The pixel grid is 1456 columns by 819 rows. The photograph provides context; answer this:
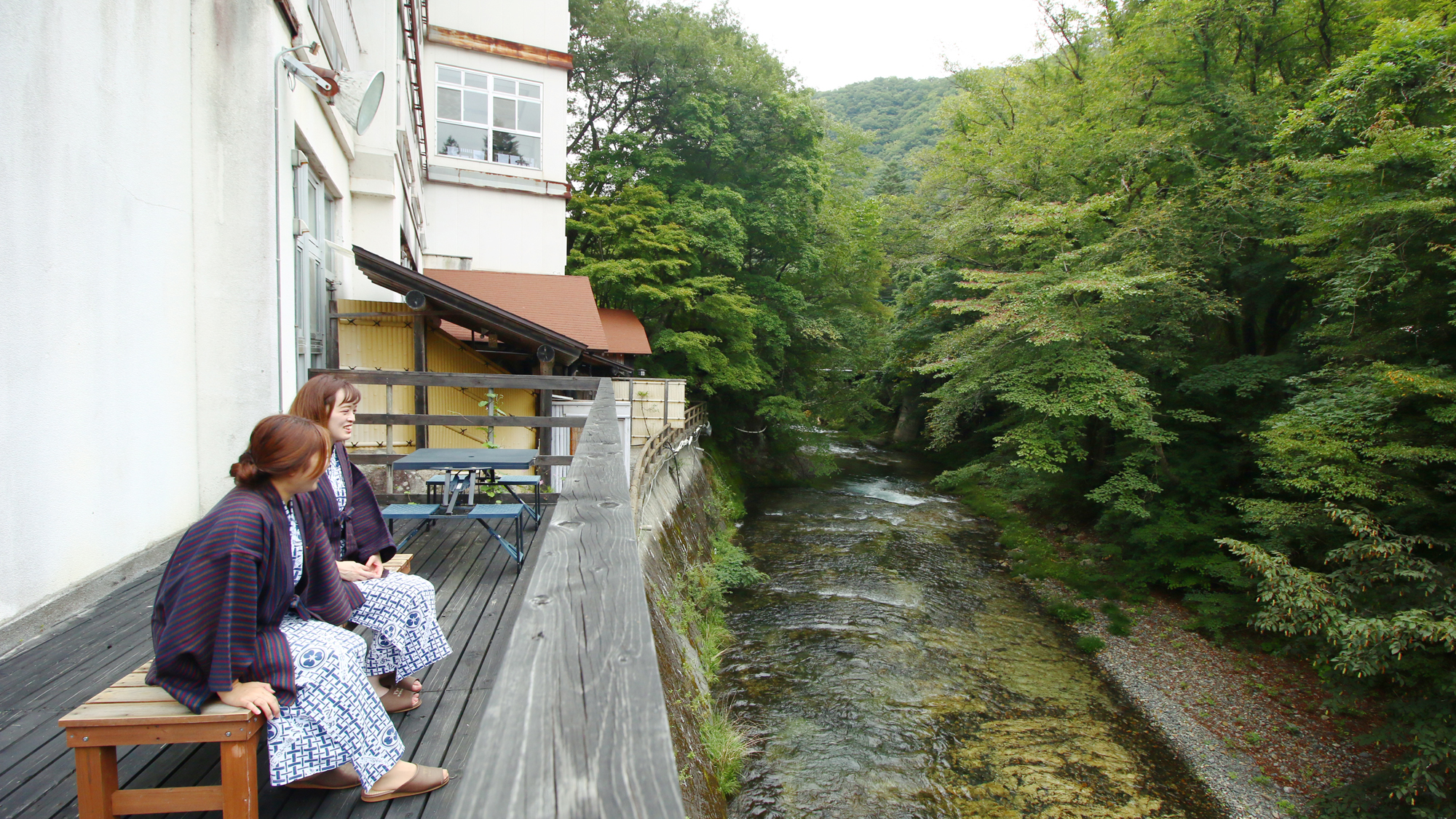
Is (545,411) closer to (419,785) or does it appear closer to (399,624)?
(399,624)

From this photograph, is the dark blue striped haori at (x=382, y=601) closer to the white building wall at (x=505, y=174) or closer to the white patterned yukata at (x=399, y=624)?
the white patterned yukata at (x=399, y=624)

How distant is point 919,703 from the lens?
8758mm

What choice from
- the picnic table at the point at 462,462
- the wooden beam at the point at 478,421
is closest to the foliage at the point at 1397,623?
the wooden beam at the point at 478,421

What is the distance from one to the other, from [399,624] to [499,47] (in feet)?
47.0

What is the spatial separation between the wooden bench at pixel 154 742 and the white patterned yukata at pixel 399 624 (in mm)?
657

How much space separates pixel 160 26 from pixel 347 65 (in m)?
4.47

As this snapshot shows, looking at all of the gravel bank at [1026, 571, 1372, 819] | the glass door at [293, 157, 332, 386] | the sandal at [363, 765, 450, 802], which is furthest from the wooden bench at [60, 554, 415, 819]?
the gravel bank at [1026, 571, 1372, 819]

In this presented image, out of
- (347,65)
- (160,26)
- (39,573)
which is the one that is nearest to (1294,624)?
(39,573)

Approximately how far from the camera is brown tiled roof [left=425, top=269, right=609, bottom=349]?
12.3 m

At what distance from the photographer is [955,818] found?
22.3 ft

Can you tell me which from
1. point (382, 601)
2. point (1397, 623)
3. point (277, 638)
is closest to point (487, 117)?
point (382, 601)

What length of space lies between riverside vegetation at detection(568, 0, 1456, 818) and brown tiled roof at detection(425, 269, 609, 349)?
2.35 meters

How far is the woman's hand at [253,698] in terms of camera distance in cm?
185

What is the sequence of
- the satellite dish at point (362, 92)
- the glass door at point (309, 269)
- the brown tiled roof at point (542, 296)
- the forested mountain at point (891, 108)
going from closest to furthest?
the satellite dish at point (362, 92), the glass door at point (309, 269), the brown tiled roof at point (542, 296), the forested mountain at point (891, 108)
